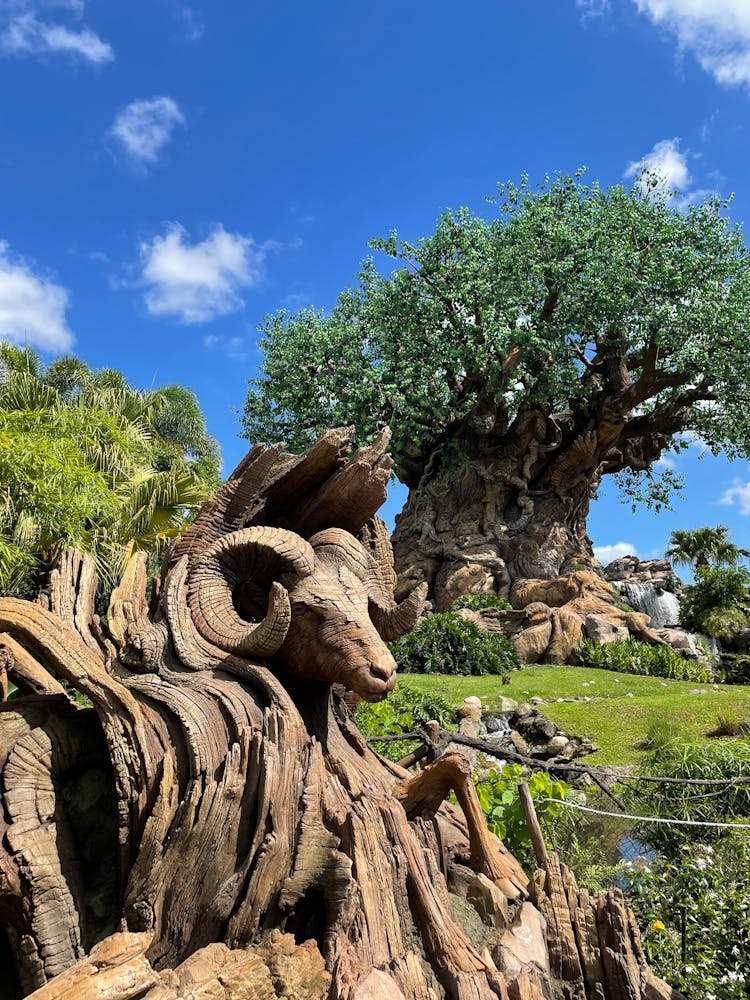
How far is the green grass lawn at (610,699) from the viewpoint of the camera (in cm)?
1074

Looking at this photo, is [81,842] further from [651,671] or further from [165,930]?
[651,671]

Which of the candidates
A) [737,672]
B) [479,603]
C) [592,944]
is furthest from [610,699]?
[592,944]

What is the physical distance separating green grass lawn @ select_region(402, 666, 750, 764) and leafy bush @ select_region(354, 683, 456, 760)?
60.5 inches

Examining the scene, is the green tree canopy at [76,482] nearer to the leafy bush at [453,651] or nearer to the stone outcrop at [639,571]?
the leafy bush at [453,651]

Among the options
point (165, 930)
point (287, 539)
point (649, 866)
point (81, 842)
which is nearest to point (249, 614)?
point (287, 539)

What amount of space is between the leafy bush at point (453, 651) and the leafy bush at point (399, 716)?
421 cm

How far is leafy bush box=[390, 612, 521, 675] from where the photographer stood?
1689 centimetres

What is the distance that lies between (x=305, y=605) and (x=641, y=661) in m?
15.4

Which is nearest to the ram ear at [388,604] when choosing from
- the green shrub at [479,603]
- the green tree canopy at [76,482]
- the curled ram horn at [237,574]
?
the curled ram horn at [237,574]

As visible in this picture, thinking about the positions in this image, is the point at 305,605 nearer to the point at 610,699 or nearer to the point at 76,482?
the point at 76,482

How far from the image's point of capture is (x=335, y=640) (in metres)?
3.26

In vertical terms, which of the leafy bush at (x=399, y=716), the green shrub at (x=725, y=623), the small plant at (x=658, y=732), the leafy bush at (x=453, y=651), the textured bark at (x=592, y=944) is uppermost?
the green shrub at (x=725, y=623)

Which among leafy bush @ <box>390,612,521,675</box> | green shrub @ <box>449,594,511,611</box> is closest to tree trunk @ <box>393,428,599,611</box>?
green shrub @ <box>449,594,511,611</box>

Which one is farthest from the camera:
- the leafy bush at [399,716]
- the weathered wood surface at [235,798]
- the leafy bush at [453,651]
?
the leafy bush at [453,651]
